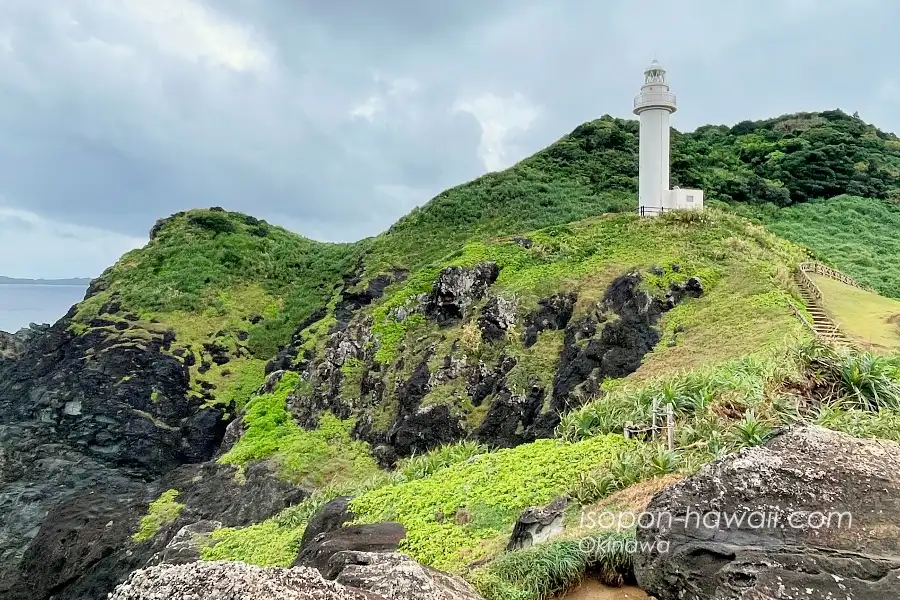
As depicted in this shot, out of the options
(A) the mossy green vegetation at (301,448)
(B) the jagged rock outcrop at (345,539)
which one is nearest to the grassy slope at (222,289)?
(A) the mossy green vegetation at (301,448)

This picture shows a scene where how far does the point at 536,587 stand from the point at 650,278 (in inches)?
750

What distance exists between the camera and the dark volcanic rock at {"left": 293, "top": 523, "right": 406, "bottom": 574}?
9312 mm

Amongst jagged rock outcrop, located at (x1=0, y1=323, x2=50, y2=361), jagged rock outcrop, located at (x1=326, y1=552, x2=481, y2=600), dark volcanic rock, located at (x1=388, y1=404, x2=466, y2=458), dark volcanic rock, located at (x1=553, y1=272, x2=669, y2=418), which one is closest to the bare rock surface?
jagged rock outcrop, located at (x1=326, y1=552, x2=481, y2=600)

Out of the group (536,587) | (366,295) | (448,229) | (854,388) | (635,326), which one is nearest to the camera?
(536,587)

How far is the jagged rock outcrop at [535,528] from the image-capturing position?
27.6 feet

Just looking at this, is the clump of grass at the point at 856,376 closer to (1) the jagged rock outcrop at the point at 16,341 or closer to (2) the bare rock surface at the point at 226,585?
(2) the bare rock surface at the point at 226,585

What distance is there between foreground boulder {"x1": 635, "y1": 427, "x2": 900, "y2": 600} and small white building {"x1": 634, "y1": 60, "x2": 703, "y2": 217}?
27036 millimetres

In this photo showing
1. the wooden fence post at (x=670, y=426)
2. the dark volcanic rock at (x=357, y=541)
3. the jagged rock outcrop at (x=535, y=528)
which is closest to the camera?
the jagged rock outcrop at (x=535, y=528)

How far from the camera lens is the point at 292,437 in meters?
27.0

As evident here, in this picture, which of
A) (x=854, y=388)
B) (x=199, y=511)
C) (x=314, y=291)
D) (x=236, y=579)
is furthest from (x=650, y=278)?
Answer: (x=314, y=291)

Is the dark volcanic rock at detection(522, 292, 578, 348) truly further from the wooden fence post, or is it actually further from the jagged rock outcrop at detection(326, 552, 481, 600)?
the jagged rock outcrop at detection(326, 552, 481, 600)

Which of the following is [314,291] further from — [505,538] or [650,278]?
[505,538]

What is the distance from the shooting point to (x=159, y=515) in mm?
23016

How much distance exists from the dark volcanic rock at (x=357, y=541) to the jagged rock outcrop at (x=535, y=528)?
191cm
